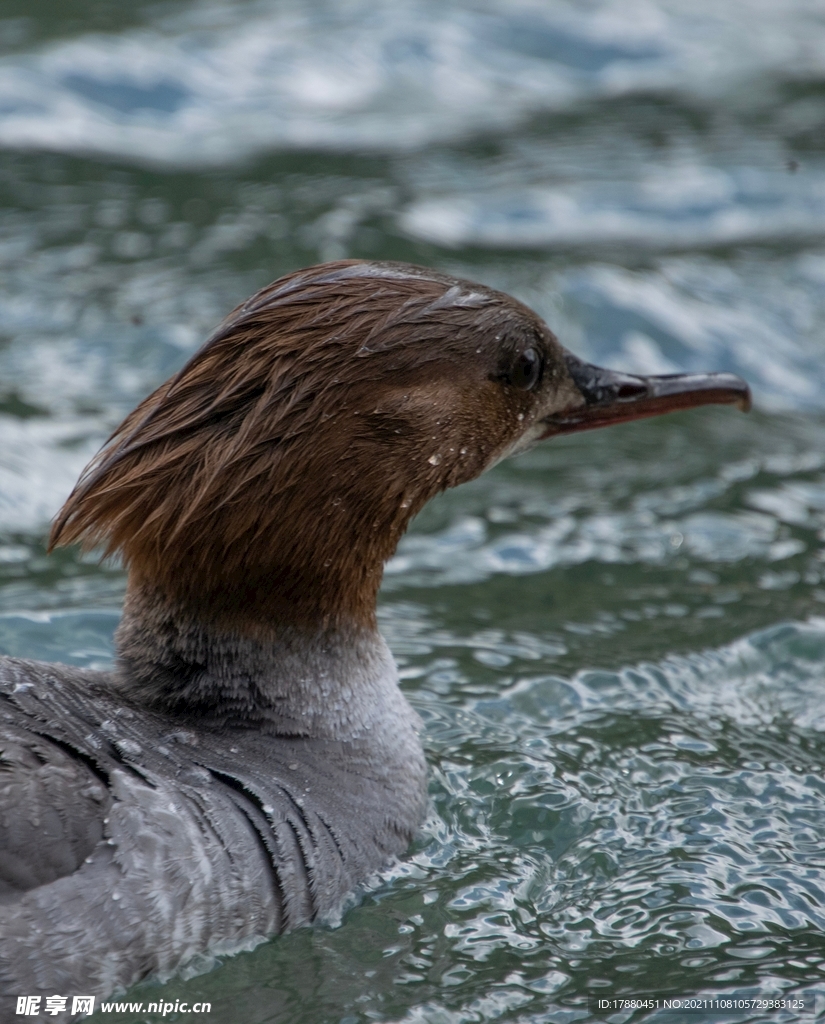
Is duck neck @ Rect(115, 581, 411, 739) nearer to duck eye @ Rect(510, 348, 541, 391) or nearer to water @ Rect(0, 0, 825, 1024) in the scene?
water @ Rect(0, 0, 825, 1024)

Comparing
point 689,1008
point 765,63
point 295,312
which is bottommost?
point 689,1008

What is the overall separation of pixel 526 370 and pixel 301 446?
851 mm

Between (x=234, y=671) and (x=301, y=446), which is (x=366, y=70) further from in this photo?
(x=234, y=671)

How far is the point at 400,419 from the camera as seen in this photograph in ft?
13.1

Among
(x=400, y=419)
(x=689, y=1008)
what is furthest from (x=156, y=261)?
(x=689, y=1008)

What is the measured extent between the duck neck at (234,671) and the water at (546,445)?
0.52 meters

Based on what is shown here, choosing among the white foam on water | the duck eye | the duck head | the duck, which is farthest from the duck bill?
the white foam on water

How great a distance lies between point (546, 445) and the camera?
710 cm

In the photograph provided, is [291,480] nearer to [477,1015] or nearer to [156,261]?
[477,1015]

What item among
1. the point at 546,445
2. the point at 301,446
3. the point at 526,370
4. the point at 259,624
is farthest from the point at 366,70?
the point at 259,624

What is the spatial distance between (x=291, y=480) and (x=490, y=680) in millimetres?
1612

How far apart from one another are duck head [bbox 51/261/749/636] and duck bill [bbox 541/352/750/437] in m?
0.48

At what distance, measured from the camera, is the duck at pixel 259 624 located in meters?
3.47

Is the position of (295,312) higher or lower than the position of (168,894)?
higher
